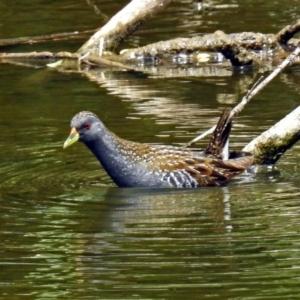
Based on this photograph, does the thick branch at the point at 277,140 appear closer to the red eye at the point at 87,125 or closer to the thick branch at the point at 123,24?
the red eye at the point at 87,125

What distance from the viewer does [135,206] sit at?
364 inches

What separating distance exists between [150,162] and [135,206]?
28.6 inches

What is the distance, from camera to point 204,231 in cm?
829

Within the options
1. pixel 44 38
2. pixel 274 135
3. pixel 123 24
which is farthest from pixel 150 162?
pixel 44 38

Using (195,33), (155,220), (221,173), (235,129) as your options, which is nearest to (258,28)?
(195,33)

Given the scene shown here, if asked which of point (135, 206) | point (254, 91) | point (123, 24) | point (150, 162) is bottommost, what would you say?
point (135, 206)

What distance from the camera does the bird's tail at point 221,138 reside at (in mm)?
10094

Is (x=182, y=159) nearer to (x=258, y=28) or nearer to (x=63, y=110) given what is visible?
(x=63, y=110)

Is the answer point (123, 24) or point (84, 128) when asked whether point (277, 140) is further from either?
point (123, 24)

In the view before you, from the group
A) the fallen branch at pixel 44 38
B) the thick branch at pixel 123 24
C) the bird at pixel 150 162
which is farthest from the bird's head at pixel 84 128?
the fallen branch at pixel 44 38

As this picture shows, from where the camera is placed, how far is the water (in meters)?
7.16

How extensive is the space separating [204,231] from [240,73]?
6.86 m

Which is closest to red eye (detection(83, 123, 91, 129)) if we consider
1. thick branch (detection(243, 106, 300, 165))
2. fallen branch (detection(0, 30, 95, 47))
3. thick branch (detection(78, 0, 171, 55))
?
thick branch (detection(243, 106, 300, 165))

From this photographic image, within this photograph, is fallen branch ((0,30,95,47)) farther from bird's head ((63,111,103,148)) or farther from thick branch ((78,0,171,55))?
bird's head ((63,111,103,148))
